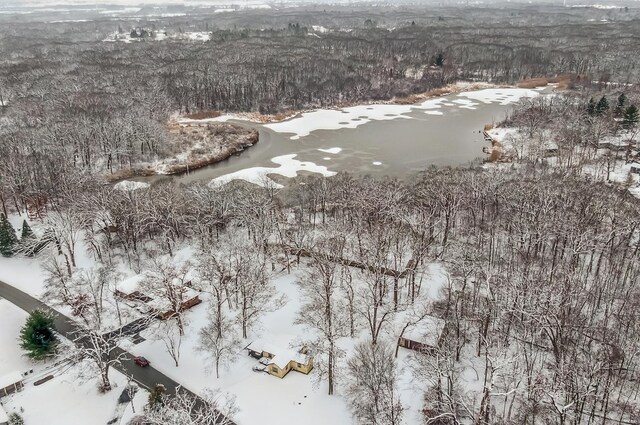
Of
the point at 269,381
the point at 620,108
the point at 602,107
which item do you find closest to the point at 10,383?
the point at 269,381

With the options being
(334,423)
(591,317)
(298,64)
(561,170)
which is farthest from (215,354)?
(298,64)

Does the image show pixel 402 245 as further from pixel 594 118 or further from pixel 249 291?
pixel 594 118

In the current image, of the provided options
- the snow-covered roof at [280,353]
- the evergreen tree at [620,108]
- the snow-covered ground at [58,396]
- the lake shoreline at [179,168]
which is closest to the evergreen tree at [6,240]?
the snow-covered ground at [58,396]

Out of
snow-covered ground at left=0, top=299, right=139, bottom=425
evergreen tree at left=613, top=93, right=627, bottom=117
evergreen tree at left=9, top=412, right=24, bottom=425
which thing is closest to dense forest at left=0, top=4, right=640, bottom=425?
evergreen tree at left=613, top=93, right=627, bottom=117

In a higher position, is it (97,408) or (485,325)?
(485,325)

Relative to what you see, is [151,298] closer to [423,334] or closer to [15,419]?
[15,419]
